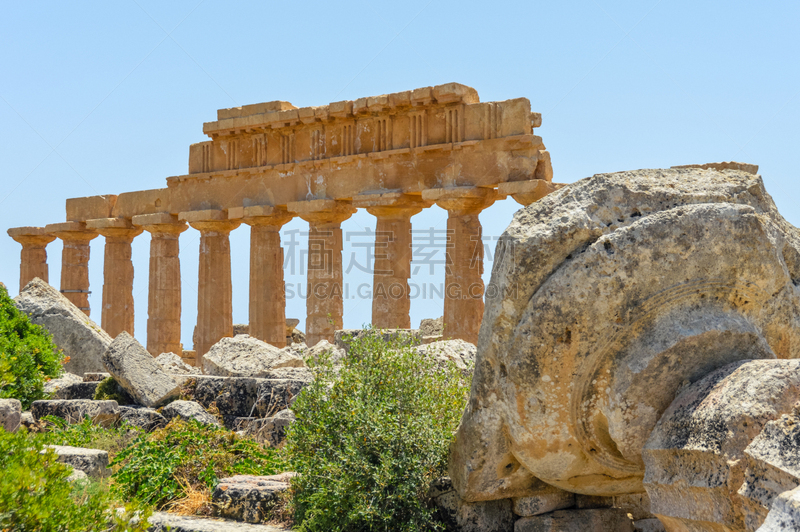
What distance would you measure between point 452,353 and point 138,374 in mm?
3838

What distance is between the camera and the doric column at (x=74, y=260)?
2427 cm

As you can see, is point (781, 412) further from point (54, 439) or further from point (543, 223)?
point (54, 439)

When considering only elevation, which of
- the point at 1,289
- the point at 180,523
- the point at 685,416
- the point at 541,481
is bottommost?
the point at 180,523

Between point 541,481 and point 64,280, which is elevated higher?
point 64,280

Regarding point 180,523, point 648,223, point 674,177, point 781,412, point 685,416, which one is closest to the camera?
point 781,412

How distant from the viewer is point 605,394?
4379 millimetres

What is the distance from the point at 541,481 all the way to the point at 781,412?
1.88 m

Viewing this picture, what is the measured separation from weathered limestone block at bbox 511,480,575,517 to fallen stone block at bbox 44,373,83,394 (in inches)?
277

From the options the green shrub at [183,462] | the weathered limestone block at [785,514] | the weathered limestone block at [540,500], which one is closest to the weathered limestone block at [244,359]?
the green shrub at [183,462]

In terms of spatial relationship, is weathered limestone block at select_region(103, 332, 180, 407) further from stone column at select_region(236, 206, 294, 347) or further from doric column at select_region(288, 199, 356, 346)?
stone column at select_region(236, 206, 294, 347)

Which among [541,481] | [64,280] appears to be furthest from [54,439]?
[64,280]

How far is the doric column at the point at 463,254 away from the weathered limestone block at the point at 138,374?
7712 mm

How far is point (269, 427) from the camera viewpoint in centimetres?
833

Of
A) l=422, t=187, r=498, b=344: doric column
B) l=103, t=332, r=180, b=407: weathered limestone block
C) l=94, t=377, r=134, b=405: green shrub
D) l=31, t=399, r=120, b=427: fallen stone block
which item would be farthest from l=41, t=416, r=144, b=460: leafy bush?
l=422, t=187, r=498, b=344: doric column
